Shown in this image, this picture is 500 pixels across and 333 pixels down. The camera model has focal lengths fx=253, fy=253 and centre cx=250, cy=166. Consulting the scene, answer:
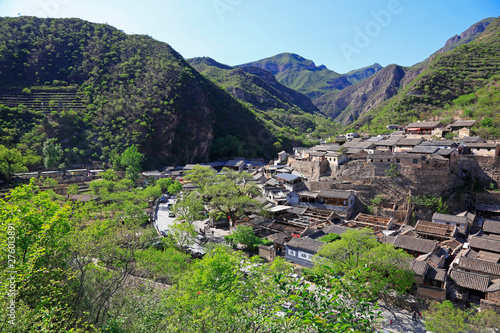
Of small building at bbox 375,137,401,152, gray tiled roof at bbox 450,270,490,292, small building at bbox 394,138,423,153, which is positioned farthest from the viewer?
small building at bbox 375,137,401,152

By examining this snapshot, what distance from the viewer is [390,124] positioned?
57844 mm

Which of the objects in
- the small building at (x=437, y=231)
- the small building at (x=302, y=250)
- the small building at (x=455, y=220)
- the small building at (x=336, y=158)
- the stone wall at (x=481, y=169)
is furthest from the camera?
the small building at (x=336, y=158)

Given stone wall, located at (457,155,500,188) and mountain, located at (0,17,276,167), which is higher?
mountain, located at (0,17,276,167)

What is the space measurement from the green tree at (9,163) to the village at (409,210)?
82.0 ft

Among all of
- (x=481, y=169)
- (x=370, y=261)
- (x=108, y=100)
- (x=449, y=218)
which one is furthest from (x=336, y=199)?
(x=108, y=100)

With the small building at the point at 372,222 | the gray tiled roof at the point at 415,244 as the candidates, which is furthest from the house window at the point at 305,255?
the small building at the point at 372,222

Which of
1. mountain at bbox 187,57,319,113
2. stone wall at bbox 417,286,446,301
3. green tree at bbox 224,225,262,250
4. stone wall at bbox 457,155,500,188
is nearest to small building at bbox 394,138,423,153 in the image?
stone wall at bbox 457,155,500,188

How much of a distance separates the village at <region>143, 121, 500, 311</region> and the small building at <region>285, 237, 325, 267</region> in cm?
9

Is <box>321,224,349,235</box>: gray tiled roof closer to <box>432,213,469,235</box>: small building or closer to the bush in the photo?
the bush

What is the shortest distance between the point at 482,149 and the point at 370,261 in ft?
86.5

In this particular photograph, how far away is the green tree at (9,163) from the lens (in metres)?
37.1

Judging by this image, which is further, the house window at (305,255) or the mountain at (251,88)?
the mountain at (251,88)

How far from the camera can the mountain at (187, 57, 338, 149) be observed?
8651 cm

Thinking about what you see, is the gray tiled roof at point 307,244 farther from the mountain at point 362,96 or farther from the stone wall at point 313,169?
the mountain at point 362,96
